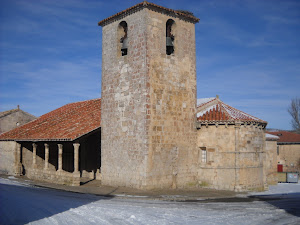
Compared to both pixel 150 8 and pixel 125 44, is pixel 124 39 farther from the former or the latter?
pixel 150 8

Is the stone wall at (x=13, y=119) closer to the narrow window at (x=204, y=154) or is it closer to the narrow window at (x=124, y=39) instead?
the narrow window at (x=124, y=39)

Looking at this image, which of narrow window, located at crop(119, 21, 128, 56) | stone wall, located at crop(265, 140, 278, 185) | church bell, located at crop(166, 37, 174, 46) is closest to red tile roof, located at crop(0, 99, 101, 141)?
narrow window, located at crop(119, 21, 128, 56)

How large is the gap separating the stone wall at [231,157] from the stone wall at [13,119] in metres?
20.6

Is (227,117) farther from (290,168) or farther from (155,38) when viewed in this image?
(290,168)

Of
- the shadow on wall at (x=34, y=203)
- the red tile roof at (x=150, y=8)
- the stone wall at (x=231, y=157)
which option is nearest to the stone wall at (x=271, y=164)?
the stone wall at (x=231, y=157)

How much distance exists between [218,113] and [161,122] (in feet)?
12.0

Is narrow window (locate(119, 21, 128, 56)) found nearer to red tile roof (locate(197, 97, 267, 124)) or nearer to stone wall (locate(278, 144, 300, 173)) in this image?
red tile roof (locate(197, 97, 267, 124))

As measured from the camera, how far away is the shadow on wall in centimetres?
980

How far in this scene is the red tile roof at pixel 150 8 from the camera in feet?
52.2

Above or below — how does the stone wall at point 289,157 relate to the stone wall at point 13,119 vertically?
below

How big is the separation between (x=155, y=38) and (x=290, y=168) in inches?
1076

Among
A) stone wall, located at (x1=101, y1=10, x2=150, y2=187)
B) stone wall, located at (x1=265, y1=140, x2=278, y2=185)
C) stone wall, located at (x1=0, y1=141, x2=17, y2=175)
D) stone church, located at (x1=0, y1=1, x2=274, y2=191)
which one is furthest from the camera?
stone wall, located at (x1=265, y1=140, x2=278, y2=185)

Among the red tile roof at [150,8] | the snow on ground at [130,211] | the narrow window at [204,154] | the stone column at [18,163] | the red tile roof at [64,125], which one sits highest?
the red tile roof at [150,8]

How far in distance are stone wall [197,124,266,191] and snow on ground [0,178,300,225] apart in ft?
9.00
